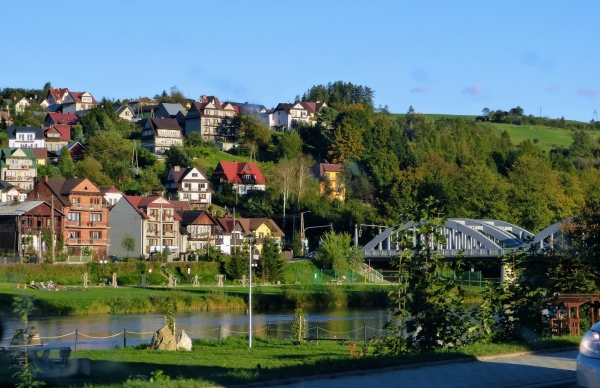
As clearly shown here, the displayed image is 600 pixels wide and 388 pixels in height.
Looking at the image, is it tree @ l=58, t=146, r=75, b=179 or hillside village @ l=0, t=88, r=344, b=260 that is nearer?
hillside village @ l=0, t=88, r=344, b=260

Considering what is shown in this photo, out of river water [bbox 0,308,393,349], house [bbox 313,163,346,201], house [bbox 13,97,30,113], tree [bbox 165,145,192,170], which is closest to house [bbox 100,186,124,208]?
tree [bbox 165,145,192,170]

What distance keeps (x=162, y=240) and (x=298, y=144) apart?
130 feet

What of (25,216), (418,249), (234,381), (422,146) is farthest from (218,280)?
(422,146)

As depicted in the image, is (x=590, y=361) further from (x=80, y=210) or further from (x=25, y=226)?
(x=80, y=210)

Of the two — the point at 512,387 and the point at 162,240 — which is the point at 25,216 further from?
the point at 512,387

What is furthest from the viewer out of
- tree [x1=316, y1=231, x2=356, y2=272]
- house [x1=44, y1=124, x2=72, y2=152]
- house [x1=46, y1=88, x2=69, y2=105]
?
house [x1=46, y1=88, x2=69, y2=105]

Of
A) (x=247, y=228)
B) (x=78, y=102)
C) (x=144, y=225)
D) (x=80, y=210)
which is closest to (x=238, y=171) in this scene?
(x=247, y=228)

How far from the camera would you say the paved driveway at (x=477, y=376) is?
12023 mm

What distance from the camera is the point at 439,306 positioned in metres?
16.9

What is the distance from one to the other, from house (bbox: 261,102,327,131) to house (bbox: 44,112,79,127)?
1092 inches

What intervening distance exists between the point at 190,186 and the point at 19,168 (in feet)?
60.6

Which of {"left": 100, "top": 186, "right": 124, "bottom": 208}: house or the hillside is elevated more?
the hillside

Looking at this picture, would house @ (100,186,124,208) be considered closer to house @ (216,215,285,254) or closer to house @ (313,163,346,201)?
house @ (216,215,285,254)

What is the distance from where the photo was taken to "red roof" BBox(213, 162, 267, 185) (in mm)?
100000
